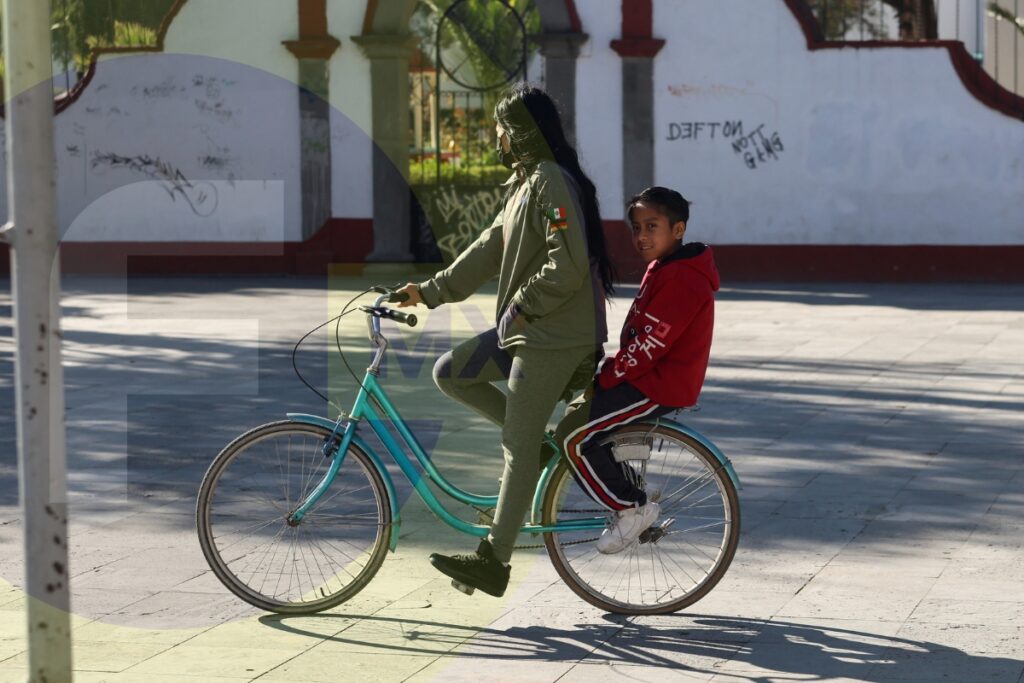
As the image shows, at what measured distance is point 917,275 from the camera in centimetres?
1881

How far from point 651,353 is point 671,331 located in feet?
0.32

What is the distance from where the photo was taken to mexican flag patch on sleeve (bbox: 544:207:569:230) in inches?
194

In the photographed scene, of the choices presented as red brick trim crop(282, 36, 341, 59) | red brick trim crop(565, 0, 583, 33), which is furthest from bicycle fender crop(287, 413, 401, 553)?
red brick trim crop(282, 36, 341, 59)

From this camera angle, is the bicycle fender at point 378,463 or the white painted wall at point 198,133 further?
the white painted wall at point 198,133

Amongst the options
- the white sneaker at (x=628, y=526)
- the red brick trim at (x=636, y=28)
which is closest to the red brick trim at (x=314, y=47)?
the red brick trim at (x=636, y=28)

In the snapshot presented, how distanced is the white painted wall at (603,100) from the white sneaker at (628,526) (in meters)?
14.3

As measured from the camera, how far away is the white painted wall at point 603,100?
19.4m

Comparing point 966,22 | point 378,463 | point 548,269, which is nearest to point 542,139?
point 548,269

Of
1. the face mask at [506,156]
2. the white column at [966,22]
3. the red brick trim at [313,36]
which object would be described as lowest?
the face mask at [506,156]

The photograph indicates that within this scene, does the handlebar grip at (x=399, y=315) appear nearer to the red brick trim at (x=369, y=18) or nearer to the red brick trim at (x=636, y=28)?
the red brick trim at (x=636, y=28)

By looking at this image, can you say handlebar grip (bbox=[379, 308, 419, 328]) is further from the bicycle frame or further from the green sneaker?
the green sneaker

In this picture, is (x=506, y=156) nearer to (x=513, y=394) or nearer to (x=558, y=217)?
(x=558, y=217)

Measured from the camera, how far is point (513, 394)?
5.08 metres

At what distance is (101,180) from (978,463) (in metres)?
15.3
